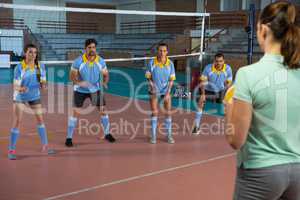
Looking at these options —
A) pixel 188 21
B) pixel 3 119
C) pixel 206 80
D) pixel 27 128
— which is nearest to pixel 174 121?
pixel 206 80

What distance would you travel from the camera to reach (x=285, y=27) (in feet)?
5.05

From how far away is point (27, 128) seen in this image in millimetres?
7121

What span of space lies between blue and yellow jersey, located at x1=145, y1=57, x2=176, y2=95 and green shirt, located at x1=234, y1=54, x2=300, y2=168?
4452 mm

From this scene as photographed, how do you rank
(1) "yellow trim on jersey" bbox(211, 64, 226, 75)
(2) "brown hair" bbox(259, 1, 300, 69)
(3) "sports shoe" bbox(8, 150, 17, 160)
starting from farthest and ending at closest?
(1) "yellow trim on jersey" bbox(211, 64, 226, 75)
(3) "sports shoe" bbox(8, 150, 17, 160)
(2) "brown hair" bbox(259, 1, 300, 69)

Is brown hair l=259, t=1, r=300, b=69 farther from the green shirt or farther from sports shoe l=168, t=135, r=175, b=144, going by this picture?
sports shoe l=168, t=135, r=175, b=144

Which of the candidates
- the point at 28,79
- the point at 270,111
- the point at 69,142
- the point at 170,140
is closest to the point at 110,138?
Answer: the point at 69,142

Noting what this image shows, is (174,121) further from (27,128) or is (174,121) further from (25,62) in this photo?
(25,62)

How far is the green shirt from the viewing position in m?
1.55

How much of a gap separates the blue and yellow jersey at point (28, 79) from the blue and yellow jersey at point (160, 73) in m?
1.78

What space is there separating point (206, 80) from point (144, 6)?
904 inches

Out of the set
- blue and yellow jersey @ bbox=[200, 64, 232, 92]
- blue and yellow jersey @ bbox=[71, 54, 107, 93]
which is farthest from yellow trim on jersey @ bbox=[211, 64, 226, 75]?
blue and yellow jersey @ bbox=[71, 54, 107, 93]

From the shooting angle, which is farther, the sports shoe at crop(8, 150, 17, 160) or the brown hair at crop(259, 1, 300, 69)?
the sports shoe at crop(8, 150, 17, 160)

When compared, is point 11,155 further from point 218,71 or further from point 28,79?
point 218,71

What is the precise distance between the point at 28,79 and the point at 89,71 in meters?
1.03
